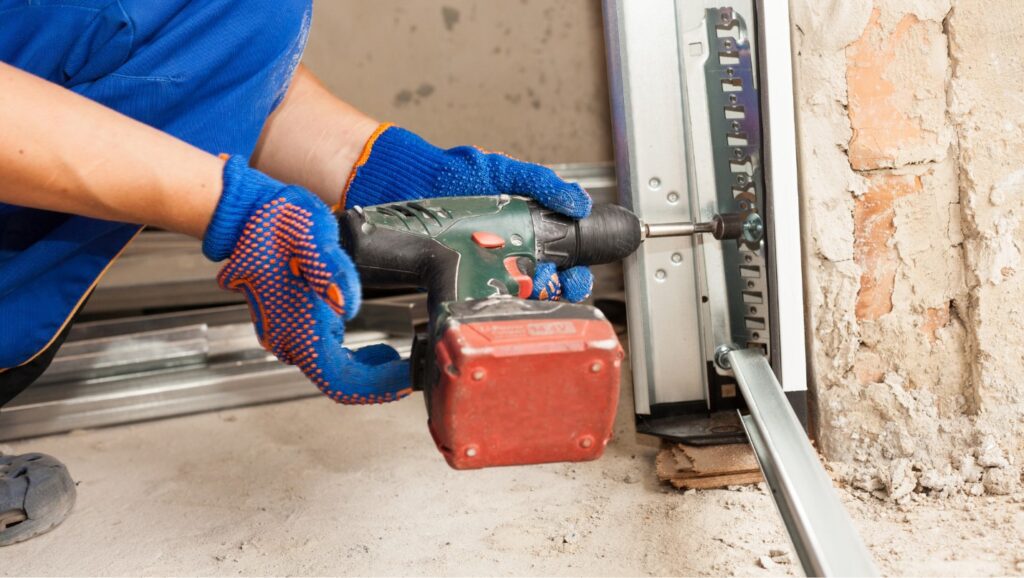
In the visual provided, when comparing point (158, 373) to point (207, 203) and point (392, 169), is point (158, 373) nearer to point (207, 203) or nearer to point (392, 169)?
point (392, 169)

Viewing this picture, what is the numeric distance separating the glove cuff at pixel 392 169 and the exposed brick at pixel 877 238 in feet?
2.06

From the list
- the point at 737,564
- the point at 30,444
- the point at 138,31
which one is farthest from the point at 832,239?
the point at 30,444

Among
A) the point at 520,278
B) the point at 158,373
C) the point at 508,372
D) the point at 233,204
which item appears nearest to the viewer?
the point at 508,372

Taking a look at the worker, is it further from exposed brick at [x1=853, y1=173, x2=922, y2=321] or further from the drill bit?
exposed brick at [x1=853, y1=173, x2=922, y2=321]

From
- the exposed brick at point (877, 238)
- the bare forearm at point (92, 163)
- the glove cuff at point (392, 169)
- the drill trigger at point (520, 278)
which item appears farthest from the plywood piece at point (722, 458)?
the bare forearm at point (92, 163)

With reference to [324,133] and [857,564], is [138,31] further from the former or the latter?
[857,564]

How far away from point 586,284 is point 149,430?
1113mm

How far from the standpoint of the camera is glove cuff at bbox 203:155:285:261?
993mm

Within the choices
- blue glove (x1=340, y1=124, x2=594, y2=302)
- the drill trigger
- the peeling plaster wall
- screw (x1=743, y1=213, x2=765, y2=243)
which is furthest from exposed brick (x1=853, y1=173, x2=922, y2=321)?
the drill trigger

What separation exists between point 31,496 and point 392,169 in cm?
79

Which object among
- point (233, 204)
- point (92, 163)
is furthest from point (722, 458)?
point (92, 163)

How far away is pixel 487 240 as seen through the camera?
3.74 ft

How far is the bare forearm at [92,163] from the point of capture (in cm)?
92

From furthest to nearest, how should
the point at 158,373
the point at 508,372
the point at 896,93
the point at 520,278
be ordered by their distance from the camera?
1. the point at 158,373
2. the point at 896,93
3. the point at 520,278
4. the point at 508,372
